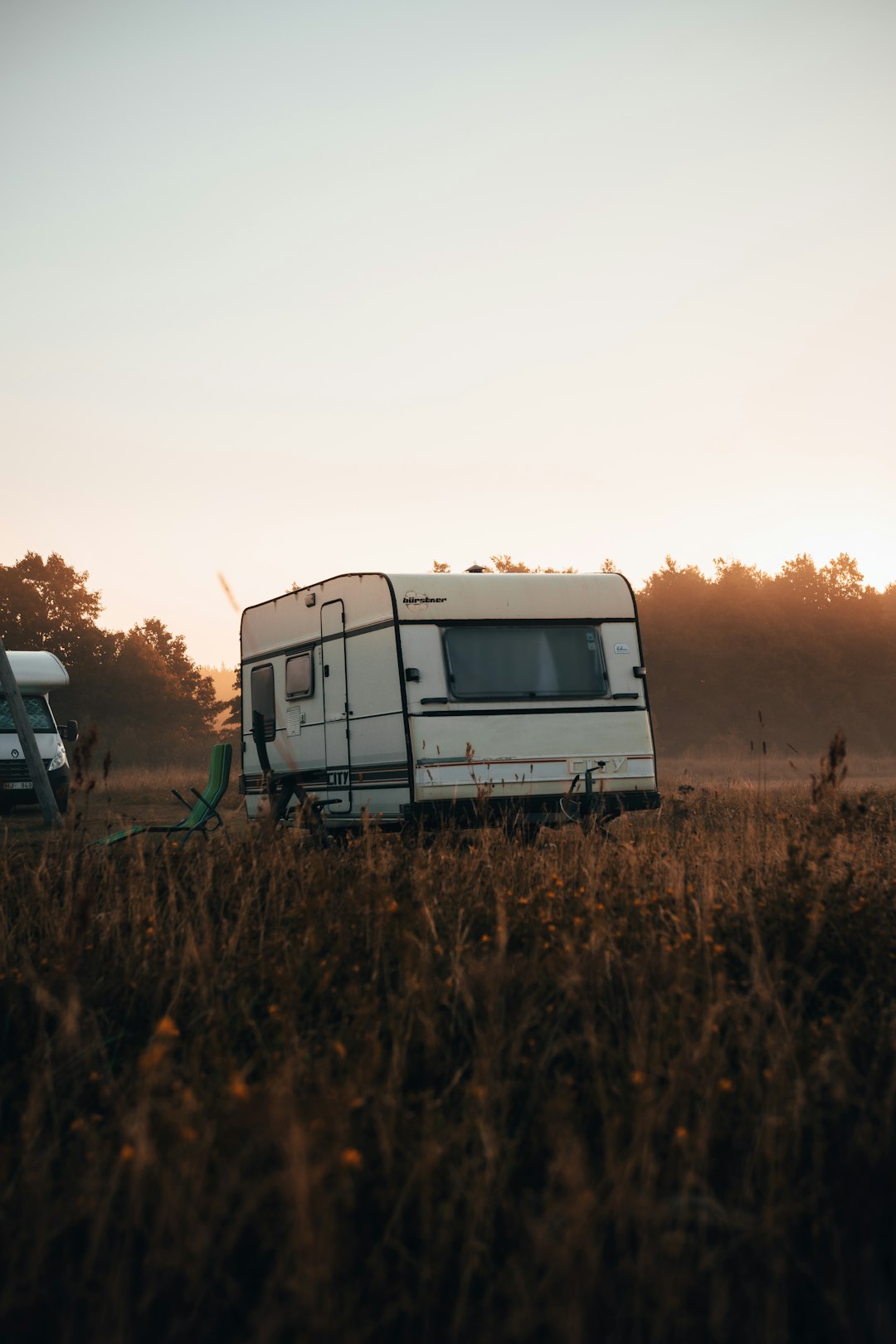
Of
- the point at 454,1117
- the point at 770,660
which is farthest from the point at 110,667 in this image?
the point at 454,1117

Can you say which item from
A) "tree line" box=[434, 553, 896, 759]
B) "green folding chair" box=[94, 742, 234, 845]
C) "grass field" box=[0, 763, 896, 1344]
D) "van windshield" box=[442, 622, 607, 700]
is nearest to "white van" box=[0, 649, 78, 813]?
"green folding chair" box=[94, 742, 234, 845]

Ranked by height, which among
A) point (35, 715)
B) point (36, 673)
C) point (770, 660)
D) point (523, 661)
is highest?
point (770, 660)

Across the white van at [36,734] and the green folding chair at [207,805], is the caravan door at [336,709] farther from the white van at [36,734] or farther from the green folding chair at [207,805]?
the white van at [36,734]

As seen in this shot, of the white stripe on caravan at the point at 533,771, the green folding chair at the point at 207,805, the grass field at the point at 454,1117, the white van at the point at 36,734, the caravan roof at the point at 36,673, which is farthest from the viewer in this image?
the caravan roof at the point at 36,673

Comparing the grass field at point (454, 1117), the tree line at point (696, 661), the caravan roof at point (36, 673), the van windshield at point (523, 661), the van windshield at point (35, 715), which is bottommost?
the grass field at point (454, 1117)

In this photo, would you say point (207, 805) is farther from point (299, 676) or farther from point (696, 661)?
point (696, 661)

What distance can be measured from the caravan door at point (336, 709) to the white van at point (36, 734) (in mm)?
7115

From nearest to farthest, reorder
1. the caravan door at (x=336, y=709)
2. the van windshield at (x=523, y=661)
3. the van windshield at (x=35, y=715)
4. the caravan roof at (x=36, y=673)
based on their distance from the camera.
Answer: the van windshield at (x=523, y=661)
the caravan door at (x=336, y=709)
the van windshield at (x=35, y=715)
the caravan roof at (x=36, y=673)

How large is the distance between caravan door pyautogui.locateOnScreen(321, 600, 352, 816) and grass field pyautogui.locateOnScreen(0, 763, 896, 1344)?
496 cm

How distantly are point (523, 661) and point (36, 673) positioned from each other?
10272mm

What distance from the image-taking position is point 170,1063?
3.44 m

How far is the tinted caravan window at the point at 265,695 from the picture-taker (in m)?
12.3

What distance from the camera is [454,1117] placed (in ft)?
10.6

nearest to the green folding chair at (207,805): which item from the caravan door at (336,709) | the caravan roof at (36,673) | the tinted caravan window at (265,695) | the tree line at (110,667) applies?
the tinted caravan window at (265,695)
